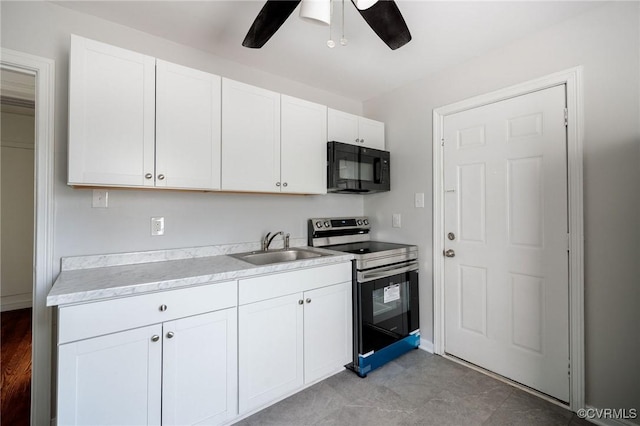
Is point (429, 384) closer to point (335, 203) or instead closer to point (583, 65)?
point (335, 203)

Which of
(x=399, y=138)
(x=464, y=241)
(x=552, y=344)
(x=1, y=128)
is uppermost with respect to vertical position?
(x=1, y=128)

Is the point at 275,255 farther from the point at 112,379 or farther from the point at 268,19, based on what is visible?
the point at 268,19

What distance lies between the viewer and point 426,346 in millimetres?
2664

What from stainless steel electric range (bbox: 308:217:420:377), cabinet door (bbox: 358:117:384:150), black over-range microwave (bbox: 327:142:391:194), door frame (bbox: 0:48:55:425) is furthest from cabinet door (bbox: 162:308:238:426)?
cabinet door (bbox: 358:117:384:150)

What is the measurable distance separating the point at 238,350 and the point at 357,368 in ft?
3.26

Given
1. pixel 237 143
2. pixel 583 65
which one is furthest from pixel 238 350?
pixel 583 65

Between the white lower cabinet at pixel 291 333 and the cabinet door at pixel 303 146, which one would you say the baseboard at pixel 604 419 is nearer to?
the white lower cabinet at pixel 291 333

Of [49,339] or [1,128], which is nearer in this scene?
[49,339]

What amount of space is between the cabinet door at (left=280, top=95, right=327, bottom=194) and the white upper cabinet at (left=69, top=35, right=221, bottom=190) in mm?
521

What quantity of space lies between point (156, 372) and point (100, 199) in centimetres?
109

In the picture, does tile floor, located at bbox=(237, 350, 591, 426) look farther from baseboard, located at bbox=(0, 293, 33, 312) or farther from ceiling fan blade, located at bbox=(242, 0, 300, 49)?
baseboard, located at bbox=(0, 293, 33, 312)

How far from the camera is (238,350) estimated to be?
5.62 feet

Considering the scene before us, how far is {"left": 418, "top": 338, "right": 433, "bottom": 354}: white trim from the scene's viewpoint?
8.61 ft

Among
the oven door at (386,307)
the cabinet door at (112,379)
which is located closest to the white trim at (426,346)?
the oven door at (386,307)
